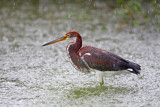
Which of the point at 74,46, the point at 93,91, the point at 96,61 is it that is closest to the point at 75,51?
the point at 74,46

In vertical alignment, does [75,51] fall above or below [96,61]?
above

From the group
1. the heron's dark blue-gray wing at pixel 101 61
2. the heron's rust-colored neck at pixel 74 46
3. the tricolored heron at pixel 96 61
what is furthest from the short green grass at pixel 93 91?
the heron's rust-colored neck at pixel 74 46

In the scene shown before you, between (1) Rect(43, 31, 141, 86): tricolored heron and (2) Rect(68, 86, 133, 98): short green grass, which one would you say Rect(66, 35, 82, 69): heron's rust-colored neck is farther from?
(2) Rect(68, 86, 133, 98): short green grass

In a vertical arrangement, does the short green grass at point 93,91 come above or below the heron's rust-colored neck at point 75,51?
below

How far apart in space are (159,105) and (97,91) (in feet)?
3.37

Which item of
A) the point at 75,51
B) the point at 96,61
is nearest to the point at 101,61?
the point at 96,61

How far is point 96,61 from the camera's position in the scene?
505 centimetres

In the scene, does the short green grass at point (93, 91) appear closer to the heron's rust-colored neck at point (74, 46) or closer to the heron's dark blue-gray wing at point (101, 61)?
the heron's dark blue-gray wing at point (101, 61)

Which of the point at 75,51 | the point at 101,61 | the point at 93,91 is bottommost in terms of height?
the point at 93,91

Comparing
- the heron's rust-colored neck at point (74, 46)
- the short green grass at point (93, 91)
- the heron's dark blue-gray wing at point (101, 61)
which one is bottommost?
the short green grass at point (93, 91)

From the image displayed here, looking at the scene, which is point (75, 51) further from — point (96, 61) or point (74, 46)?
point (96, 61)

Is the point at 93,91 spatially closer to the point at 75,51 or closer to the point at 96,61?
the point at 96,61

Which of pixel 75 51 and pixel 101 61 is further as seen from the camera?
pixel 75 51

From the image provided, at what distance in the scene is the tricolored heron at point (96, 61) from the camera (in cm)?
505
